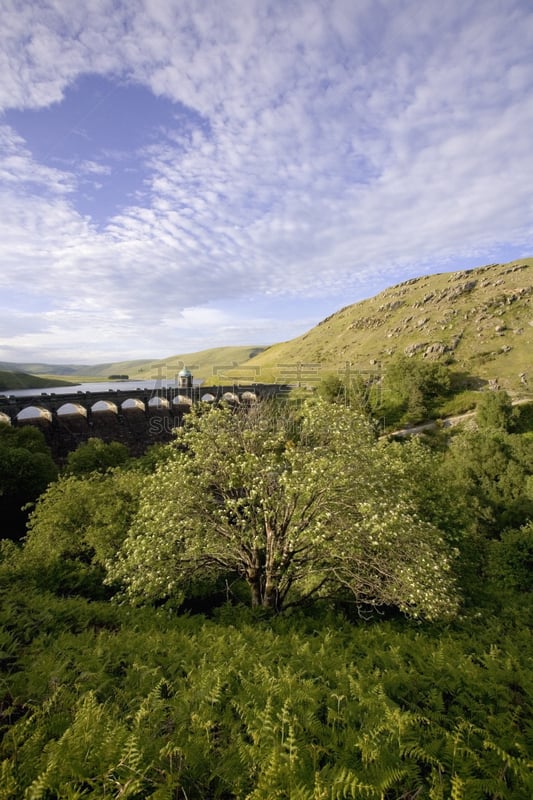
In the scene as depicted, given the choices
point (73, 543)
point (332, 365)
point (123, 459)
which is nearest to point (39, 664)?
point (73, 543)

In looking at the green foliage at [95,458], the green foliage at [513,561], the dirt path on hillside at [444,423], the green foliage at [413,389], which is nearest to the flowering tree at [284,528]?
the green foliage at [513,561]

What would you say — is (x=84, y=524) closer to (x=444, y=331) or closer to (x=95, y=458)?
(x=95, y=458)

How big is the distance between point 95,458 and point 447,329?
417ft

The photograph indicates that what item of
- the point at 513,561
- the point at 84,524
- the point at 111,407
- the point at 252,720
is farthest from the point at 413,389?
the point at 252,720

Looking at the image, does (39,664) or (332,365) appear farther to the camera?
(332,365)

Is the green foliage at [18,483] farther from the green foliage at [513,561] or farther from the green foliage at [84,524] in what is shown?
the green foliage at [513,561]

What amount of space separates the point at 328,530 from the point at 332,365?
135555mm

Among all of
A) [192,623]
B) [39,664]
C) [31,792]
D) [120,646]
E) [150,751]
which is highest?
[31,792]

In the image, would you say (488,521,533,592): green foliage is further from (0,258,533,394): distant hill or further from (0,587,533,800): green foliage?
(0,258,533,394): distant hill

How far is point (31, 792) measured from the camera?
3.72m

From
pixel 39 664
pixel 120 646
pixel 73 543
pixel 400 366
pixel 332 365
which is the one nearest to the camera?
pixel 39 664

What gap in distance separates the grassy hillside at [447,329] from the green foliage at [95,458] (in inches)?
3470

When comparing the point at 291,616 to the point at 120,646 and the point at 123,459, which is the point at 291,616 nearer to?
the point at 120,646

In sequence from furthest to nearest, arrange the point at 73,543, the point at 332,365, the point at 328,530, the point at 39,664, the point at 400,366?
the point at 332,365, the point at 400,366, the point at 73,543, the point at 328,530, the point at 39,664
